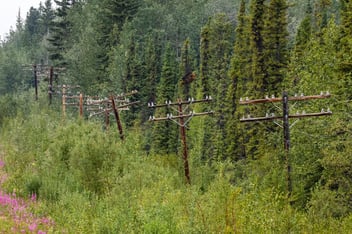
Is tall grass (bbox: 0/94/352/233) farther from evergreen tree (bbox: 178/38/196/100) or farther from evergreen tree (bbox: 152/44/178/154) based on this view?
evergreen tree (bbox: 178/38/196/100)

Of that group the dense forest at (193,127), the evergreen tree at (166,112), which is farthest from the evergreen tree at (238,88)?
the evergreen tree at (166,112)

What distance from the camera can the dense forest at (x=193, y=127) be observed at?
27.9 feet

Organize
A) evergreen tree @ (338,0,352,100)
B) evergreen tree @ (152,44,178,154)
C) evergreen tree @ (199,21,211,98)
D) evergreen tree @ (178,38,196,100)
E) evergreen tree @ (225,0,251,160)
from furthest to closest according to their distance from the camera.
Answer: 1. evergreen tree @ (178,38,196,100)
2. evergreen tree @ (199,21,211,98)
3. evergreen tree @ (152,44,178,154)
4. evergreen tree @ (225,0,251,160)
5. evergreen tree @ (338,0,352,100)

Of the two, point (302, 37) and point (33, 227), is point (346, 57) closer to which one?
point (302, 37)

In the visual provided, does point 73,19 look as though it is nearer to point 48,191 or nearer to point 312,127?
point 312,127

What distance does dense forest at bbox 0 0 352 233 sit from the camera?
27.9 feet

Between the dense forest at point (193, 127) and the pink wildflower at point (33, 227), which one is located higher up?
the dense forest at point (193, 127)

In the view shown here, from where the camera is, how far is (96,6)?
5934 cm

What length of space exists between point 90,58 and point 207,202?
1966 inches

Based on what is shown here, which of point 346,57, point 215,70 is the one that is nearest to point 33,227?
point 346,57

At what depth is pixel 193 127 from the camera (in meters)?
53.9

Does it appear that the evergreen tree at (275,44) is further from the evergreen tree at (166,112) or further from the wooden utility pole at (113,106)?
the evergreen tree at (166,112)

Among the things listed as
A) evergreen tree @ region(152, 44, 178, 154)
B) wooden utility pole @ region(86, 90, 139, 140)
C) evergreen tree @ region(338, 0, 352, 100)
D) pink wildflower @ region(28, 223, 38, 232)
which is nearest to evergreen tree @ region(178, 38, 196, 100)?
evergreen tree @ region(152, 44, 178, 154)

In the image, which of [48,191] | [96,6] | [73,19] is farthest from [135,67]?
[48,191]
